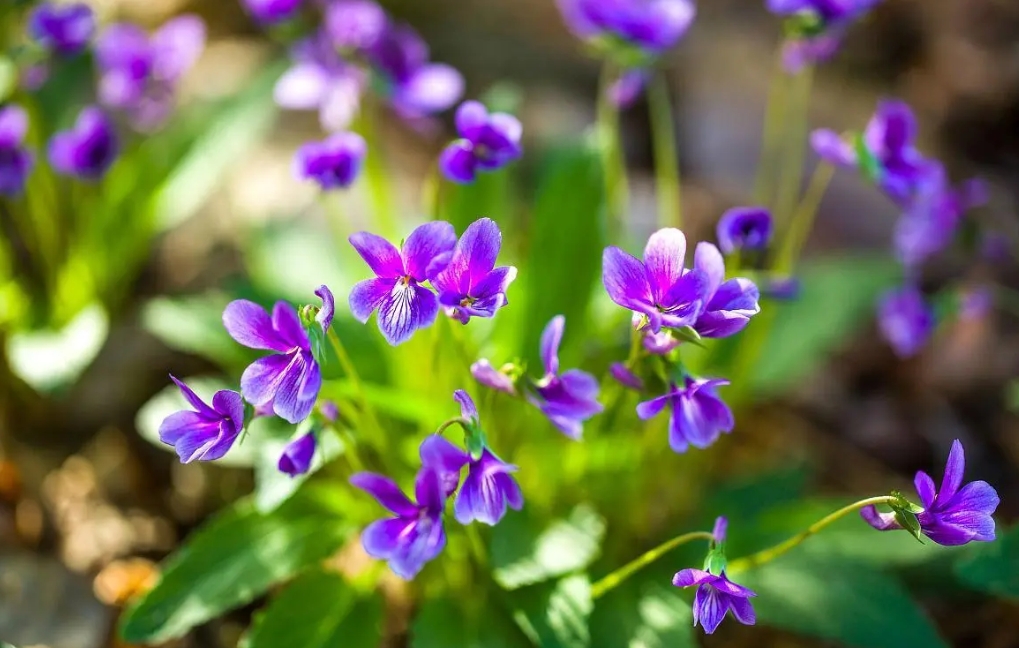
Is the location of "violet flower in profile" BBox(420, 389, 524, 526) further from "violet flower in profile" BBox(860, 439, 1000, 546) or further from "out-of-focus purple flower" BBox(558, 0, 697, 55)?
"out-of-focus purple flower" BBox(558, 0, 697, 55)

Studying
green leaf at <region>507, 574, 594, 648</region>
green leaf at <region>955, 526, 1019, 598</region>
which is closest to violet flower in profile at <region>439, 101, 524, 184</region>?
green leaf at <region>507, 574, 594, 648</region>

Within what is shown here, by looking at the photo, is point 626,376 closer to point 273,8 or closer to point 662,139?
point 273,8

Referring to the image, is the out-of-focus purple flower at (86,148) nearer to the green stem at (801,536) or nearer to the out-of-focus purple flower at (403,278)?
the out-of-focus purple flower at (403,278)

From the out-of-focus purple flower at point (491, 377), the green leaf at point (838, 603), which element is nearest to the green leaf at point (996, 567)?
the green leaf at point (838, 603)

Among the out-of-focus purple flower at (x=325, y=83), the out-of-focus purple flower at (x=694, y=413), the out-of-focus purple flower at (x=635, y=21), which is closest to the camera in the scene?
the out-of-focus purple flower at (x=694, y=413)

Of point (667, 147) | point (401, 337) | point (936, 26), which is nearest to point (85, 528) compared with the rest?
point (401, 337)
